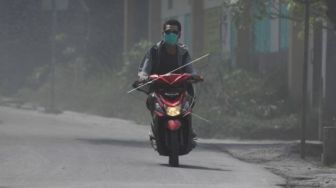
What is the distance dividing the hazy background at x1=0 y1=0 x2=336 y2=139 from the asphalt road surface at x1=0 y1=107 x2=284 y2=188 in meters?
2.60

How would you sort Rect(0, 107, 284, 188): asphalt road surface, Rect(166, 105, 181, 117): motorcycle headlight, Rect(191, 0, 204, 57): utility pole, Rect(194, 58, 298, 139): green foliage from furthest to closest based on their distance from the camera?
1. Rect(191, 0, 204, 57): utility pole
2. Rect(194, 58, 298, 139): green foliage
3. Rect(166, 105, 181, 117): motorcycle headlight
4. Rect(0, 107, 284, 188): asphalt road surface

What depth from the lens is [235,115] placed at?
23156 millimetres

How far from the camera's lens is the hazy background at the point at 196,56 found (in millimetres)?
20609

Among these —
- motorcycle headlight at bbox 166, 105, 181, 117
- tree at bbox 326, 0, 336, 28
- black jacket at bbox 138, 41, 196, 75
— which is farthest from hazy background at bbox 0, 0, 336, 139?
motorcycle headlight at bbox 166, 105, 181, 117

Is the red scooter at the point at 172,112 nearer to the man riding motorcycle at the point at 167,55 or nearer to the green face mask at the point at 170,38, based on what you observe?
the man riding motorcycle at the point at 167,55

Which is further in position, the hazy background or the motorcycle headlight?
the hazy background

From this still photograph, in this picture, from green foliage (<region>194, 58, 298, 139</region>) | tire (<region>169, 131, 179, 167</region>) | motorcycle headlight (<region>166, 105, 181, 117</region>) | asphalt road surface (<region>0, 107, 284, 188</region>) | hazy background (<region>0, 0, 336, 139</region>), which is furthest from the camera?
green foliage (<region>194, 58, 298, 139</region>)

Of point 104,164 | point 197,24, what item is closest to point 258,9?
point 104,164

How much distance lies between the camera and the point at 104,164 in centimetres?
1348

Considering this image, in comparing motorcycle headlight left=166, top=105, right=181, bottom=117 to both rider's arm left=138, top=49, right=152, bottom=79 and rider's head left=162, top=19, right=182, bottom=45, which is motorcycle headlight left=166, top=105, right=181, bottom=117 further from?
rider's head left=162, top=19, right=182, bottom=45

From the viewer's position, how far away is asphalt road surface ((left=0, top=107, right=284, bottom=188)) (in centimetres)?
1151

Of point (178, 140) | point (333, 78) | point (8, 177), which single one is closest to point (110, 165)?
point (178, 140)

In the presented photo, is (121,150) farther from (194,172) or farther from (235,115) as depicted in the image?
(235,115)

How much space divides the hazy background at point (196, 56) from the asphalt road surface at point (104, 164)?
2.60 meters
